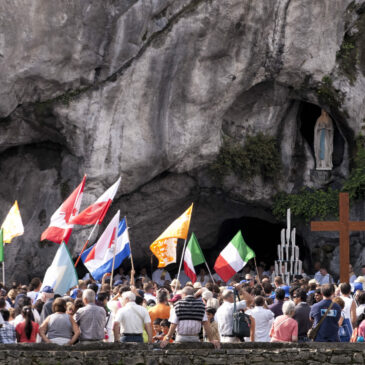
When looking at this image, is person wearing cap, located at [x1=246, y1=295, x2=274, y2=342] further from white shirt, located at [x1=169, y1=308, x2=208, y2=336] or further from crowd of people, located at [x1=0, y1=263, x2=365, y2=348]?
white shirt, located at [x1=169, y1=308, x2=208, y2=336]

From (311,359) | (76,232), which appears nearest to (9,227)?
(76,232)

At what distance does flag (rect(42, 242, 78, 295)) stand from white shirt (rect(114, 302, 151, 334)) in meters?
3.18

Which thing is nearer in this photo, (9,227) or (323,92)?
(9,227)

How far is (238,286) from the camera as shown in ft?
46.0

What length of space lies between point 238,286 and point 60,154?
1183 cm

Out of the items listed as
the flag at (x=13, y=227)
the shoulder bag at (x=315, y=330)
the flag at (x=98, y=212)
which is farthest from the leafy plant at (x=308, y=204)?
the shoulder bag at (x=315, y=330)

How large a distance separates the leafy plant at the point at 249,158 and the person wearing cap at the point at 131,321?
42.0ft

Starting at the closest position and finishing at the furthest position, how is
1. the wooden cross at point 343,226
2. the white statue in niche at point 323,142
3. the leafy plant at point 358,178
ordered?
the wooden cross at point 343,226 → the leafy plant at point 358,178 → the white statue in niche at point 323,142

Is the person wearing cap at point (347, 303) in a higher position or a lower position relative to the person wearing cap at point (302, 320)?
higher

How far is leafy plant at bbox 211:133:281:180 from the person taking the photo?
25.7 m

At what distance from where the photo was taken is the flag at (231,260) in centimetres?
1881

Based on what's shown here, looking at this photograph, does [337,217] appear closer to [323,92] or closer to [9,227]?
[323,92]

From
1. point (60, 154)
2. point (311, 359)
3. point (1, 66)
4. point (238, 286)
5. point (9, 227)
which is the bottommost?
point (311, 359)

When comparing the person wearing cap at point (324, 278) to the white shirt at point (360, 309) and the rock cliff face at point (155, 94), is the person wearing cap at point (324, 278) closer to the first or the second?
the rock cliff face at point (155, 94)
